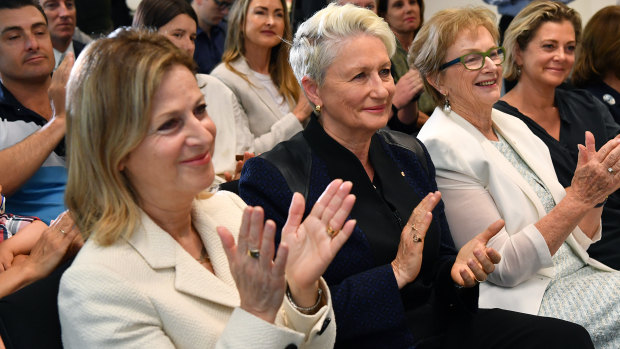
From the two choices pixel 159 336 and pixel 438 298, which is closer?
pixel 159 336

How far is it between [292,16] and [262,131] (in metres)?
1.15

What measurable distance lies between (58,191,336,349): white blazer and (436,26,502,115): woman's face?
1130 millimetres

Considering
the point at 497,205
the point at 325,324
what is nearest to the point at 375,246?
the point at 325,324

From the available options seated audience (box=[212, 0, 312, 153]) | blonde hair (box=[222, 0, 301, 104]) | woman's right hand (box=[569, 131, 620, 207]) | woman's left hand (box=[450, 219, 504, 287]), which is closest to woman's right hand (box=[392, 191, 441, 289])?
woman's left hand (box=[450, 219, 504, 287])

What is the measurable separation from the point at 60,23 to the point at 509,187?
237 centimetres

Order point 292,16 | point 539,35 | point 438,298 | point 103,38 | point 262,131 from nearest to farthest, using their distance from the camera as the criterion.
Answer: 1. point 103,38
2. point 438,298
3. point 539,35
4. point 262,131
5. point 292,16

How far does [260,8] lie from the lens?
3381mm

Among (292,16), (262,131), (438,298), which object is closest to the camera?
(438,298)

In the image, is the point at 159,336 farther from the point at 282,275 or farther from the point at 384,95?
the point at 384,95

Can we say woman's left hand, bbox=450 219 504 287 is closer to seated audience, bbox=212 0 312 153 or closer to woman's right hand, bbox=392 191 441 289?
woman's right hand, bbox=392 191 441 289

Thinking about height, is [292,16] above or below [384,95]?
below

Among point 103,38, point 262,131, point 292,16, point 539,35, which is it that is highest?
point 103,38

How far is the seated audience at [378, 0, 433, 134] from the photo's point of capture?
2.96 meters

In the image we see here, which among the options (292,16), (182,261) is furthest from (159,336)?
(292,16)
